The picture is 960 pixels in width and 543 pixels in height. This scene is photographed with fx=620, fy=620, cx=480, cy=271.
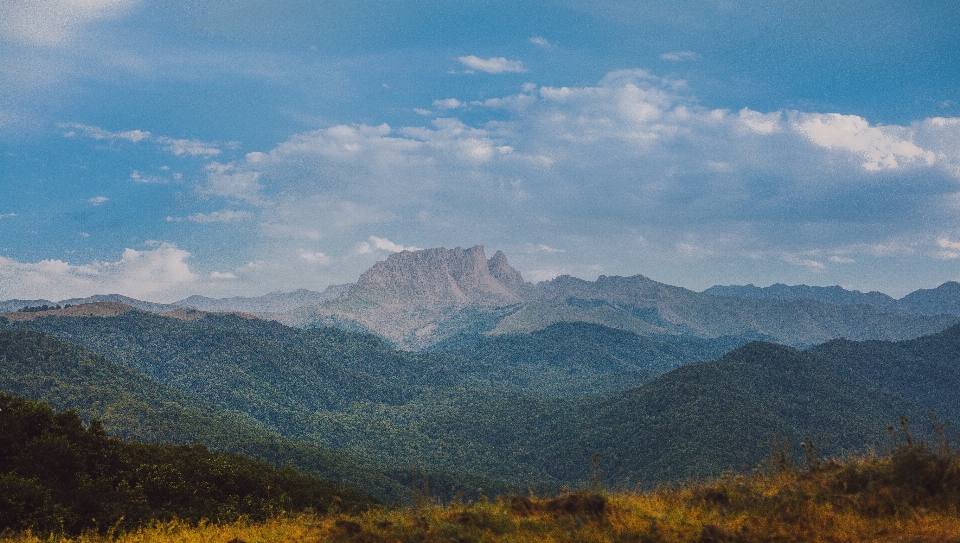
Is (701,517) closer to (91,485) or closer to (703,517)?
(703,517)

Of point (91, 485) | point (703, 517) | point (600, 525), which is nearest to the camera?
point (600, 525)

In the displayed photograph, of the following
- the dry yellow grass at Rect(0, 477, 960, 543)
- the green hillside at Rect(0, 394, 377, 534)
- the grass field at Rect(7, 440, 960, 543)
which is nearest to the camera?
the dry yellow grass at Rect(0, 477, 960, 543)

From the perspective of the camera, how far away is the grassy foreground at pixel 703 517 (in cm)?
2269

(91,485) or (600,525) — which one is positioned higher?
(600,525)

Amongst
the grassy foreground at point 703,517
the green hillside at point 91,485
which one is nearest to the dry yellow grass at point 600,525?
the grassy foreground at point 703,517

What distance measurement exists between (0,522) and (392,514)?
17.3m

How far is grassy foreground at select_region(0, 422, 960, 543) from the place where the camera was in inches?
893

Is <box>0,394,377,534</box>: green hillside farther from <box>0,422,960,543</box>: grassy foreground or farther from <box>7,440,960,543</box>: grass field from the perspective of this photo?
<box>0,422,960,543</box>: grassy foreground

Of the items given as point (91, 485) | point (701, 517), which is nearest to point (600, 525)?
point (701, 517)

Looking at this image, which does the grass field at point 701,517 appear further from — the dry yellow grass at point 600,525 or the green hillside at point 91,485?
the green hillside at point 91,485

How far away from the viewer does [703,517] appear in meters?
25.3

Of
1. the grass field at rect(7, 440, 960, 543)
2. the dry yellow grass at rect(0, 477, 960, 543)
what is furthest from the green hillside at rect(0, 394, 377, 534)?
the dry yellow grass at rect(0, 477, 960, 543)

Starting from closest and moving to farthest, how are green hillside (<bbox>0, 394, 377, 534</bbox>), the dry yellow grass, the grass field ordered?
the dry yellow grass, the grass field, green hillside (<bbox>0, 394, 377, 534</bbox>)

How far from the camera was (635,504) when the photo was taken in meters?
27.7
